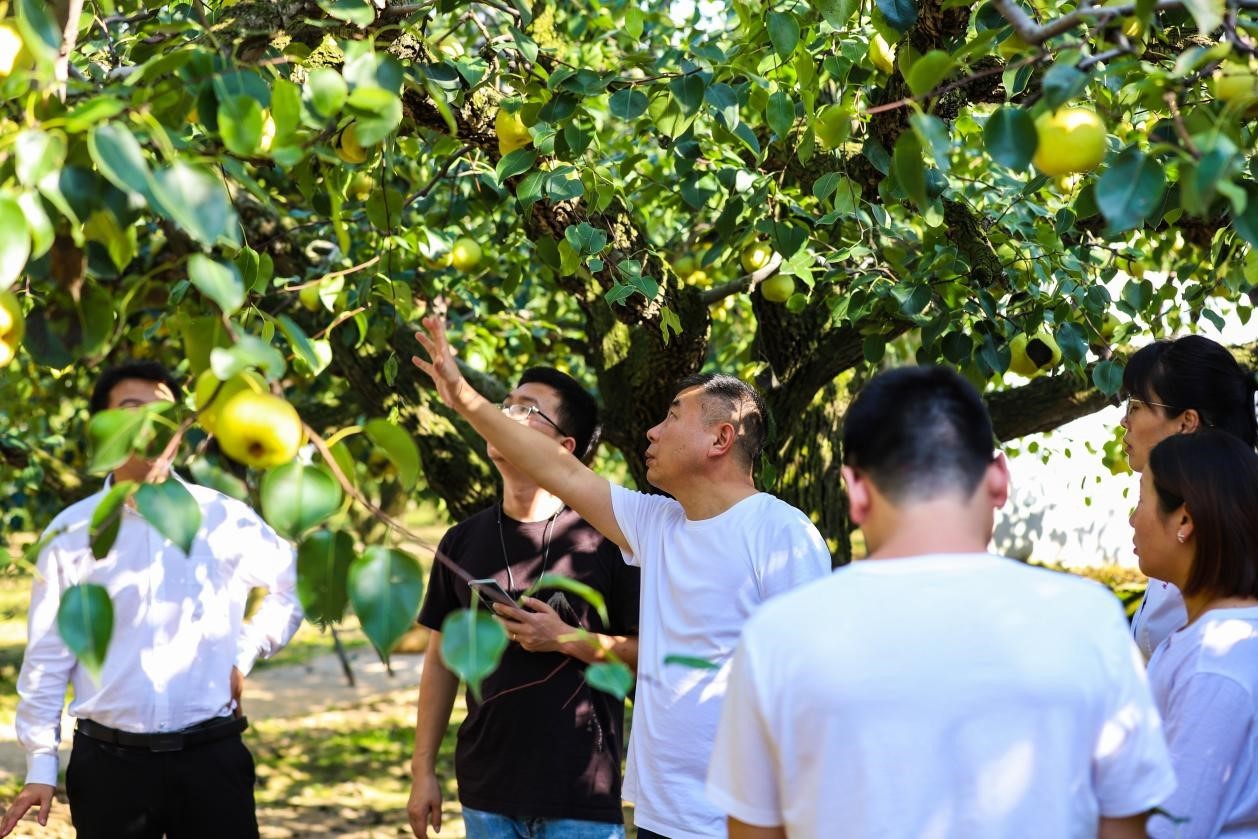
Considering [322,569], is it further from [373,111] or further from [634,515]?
[634,515]

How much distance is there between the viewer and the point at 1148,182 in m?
1.49

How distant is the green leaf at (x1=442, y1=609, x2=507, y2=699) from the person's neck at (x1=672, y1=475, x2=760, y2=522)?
1411mm

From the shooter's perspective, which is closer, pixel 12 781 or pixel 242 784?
pixel 242 784

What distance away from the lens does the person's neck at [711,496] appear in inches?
104

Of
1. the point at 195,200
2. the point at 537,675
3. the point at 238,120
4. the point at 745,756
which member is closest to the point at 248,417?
the point at 195,200

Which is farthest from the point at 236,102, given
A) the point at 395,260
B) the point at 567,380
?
the point at 395,260

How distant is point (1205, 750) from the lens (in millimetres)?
1887

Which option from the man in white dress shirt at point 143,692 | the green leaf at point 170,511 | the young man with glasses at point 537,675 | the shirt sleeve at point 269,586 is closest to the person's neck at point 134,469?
the man in white dress shirt at point 143,692

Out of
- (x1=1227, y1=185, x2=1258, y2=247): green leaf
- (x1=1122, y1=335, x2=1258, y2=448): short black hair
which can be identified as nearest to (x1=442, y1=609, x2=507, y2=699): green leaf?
(x1=1227, y1=185, x2=1258, y2=247): green leaf

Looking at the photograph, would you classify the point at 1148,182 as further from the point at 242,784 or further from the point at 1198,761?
the point at 242,784

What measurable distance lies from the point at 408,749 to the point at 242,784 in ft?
16.0

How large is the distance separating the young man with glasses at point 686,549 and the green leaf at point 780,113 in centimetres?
53

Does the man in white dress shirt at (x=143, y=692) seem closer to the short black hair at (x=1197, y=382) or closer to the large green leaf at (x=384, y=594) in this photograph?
the large green leaf at (x=384, y=594)

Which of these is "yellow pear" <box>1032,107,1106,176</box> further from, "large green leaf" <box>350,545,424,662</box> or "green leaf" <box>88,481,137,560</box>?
"green leaf" <box>88,481,137,560</box>
